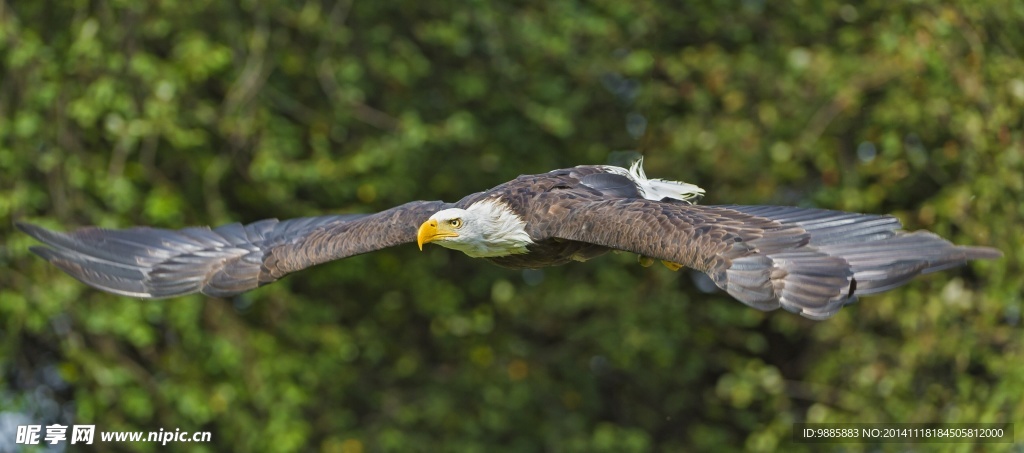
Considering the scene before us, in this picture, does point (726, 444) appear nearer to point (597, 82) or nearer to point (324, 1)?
point (597, 82)

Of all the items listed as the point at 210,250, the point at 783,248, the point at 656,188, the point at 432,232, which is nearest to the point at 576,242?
the point at 432,232

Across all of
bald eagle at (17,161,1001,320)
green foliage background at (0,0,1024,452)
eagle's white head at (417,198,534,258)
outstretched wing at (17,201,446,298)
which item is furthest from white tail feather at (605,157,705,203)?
green foliage background at (0,0,1024,452)

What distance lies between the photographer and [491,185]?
12.3 metres

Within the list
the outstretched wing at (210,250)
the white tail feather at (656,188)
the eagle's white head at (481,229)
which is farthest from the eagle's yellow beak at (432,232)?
the white tail feather at (656,188)

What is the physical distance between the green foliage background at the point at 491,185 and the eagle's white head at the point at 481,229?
417 cm

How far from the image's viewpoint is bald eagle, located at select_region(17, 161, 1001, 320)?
5750mm

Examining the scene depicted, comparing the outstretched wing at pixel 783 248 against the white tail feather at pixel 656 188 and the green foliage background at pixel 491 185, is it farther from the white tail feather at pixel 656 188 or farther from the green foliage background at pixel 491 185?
the green foliage background at pixel 491 185

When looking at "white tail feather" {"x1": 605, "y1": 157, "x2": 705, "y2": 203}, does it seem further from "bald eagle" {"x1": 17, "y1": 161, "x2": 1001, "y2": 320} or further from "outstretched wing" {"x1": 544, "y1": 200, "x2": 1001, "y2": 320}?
"outstretched wing" {"x1": 544, "y1": 200, "x2": 1001, "y2": 320}

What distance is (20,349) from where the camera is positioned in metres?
11.6

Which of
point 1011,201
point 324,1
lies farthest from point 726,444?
point 324,1

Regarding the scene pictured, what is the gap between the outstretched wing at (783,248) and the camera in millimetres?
5629

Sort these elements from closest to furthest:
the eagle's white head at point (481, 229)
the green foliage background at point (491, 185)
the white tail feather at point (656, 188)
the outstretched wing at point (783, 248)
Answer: the outstretched wing at point (783, 248)
the eagle's white head at point (481, 229)
the white tail feather at point (656, 188)
the green foliage background at point (491, 185)

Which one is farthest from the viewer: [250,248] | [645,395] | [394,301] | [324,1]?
[645,395]

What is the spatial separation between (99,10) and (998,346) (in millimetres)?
7014
